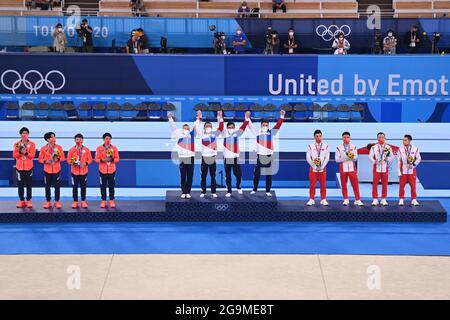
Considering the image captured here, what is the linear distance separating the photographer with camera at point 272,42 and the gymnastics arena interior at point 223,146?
1.40 ft

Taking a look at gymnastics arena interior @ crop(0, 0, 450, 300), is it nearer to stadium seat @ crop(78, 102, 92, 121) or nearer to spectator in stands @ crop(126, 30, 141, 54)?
stadium seat @ crop(78, 102, 92, 121)

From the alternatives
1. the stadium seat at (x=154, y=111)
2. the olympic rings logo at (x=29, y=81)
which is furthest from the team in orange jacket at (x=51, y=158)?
the olympic rings logo at (x=29, y=81)

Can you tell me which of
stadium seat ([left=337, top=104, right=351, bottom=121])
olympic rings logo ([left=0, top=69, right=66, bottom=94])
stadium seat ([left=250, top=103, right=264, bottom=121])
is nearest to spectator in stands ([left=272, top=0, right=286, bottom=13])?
stadium seat ([left=250, top=103, right=264, bottom=121])

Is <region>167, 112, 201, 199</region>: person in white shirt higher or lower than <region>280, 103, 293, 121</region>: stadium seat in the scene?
lower

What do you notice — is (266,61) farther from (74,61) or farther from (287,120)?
(74,61)

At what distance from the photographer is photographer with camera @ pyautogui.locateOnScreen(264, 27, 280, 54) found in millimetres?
21438

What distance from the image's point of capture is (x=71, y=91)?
70.7 feet

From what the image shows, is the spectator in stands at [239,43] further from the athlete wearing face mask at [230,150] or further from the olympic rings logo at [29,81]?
the athlete wearing face mask at [230,150]

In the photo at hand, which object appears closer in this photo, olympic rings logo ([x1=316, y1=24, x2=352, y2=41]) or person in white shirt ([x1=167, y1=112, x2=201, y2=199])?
person in white shirt ([x1=167, y1=112, x2=201, y2=199])

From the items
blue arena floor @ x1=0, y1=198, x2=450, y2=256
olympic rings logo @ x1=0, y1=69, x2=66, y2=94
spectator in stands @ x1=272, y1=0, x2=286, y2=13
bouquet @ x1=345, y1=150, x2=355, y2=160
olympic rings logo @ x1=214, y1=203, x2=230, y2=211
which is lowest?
blue arena floor @ x1=0, y1=198, x2=450, y2=256

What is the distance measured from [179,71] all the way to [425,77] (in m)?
7.40

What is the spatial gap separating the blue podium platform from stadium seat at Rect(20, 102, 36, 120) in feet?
24.7

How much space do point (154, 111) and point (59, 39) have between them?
11.8 feet
